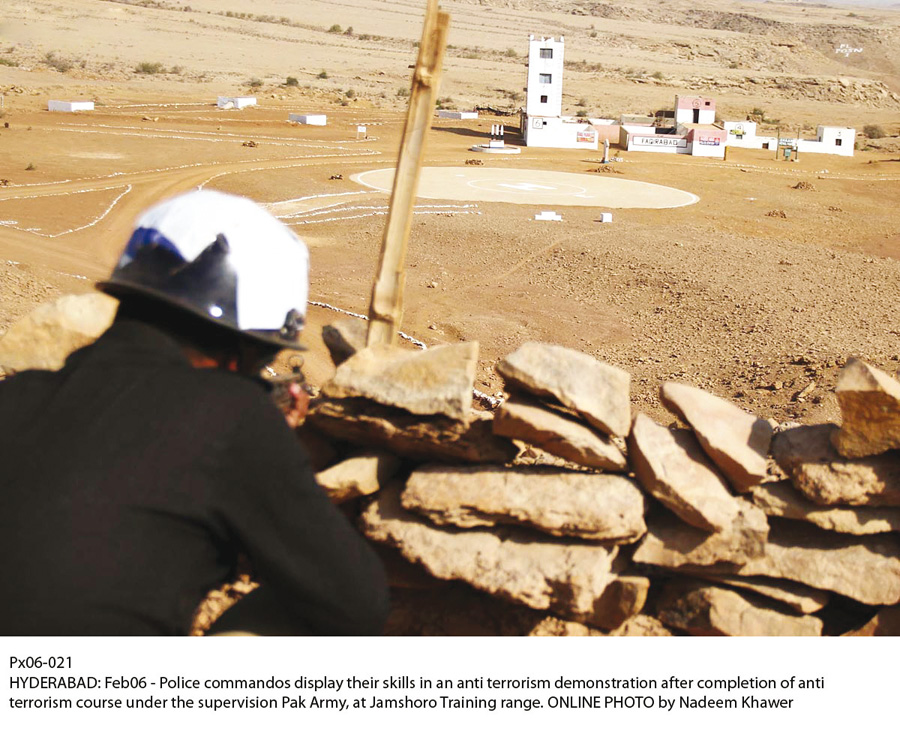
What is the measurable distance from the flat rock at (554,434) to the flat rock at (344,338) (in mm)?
961

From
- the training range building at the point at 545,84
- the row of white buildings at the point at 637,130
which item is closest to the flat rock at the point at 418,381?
the row of white buildings at the point at 637,130

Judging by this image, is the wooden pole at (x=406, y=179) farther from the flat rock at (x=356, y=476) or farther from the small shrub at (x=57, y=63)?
the small shrub at (x=57, y=63)

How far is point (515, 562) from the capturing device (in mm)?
3449

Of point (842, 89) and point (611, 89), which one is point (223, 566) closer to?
point (611, 89)

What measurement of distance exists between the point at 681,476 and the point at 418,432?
0.97m

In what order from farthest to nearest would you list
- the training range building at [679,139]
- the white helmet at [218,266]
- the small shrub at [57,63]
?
the small shrub at [57,63] → the training range building at [679,139] → the white helmet at [218,266]

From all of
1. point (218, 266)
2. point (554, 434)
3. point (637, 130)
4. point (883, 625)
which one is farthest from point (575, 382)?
point (637, 130)

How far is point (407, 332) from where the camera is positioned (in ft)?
36.9

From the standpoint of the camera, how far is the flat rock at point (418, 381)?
3.48 metres

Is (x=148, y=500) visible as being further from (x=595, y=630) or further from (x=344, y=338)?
(x=344, y=338)

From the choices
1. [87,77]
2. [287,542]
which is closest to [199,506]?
[287,542]

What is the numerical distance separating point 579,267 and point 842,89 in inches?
2373

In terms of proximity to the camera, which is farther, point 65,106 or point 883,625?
point 65,106

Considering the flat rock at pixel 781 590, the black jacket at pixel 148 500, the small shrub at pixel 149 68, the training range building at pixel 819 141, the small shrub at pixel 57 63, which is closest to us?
the black jacket at pixel 148 500
